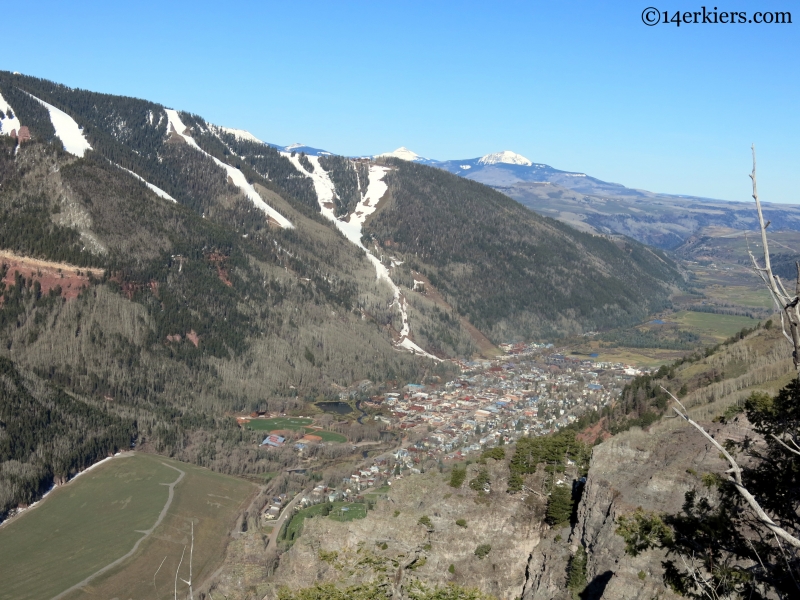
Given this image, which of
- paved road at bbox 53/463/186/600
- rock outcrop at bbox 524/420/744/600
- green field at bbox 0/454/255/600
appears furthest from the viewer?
green field at bbox 0/454/255/600

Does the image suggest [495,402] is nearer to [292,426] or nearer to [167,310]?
[292,426]

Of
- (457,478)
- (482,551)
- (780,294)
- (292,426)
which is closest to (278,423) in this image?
(292,426)

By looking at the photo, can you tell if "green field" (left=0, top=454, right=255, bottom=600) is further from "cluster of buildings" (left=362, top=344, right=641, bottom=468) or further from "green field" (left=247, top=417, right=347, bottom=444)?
"cluster of buildings" (left=362, top=344, right=641, bottom=468)

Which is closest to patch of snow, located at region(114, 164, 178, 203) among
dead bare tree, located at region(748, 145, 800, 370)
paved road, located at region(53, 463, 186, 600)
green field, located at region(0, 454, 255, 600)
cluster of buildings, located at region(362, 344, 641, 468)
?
cluster of buildings, located at region(362, 344, 641, 468)

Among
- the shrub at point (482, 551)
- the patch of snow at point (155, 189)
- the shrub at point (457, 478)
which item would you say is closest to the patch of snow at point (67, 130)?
the patch of snow at point (155, 189)

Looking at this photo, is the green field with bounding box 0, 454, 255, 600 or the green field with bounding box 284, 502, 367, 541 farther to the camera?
the green field with bounding box 284, 502, 367, 541

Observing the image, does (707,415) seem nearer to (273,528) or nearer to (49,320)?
(273,528)
